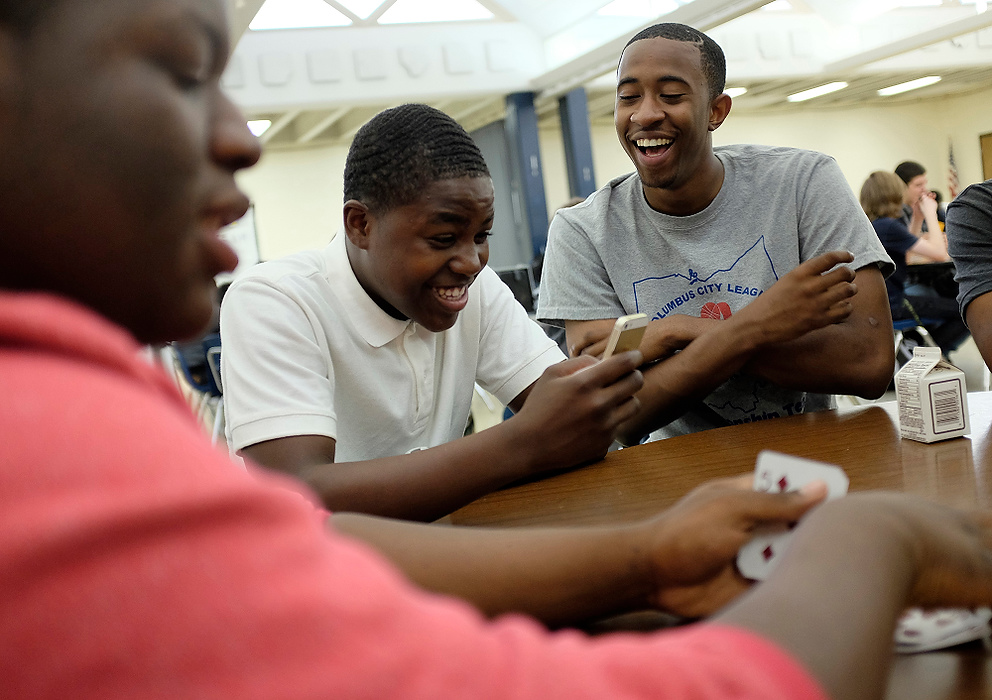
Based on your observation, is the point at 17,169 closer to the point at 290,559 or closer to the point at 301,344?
the point at 290,559

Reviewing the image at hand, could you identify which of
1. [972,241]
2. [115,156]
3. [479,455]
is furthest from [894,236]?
[115,156]

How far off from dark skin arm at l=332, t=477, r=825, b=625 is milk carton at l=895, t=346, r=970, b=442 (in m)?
0.61

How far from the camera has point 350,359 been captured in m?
1.42

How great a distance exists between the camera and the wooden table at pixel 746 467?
1.03 metres

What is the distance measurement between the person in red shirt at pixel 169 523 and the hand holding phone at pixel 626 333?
0.73 m

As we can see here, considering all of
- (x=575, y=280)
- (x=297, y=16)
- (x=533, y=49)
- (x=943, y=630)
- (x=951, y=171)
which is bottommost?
(x=943, y=630)

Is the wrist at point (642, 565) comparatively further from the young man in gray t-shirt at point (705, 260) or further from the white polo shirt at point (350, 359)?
the young man in gray t-shirt at point (705, 260)

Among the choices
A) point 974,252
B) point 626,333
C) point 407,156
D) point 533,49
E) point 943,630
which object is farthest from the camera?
point 533,49

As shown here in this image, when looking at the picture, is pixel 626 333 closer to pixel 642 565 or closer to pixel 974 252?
pixel 642 565

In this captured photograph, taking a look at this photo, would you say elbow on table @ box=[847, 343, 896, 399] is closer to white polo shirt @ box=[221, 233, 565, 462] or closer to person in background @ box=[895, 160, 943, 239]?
white polo shirt @ box=[221, 233, 565, 462]

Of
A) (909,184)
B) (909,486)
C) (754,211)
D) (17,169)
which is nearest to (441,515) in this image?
(909,486)

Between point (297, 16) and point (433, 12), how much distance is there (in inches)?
53.4

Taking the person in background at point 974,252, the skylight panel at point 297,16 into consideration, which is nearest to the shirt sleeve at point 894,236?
the person in background at point 974,252

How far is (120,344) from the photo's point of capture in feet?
1.10
